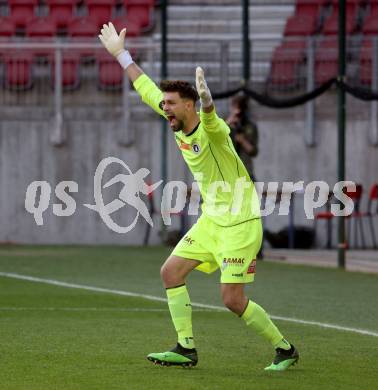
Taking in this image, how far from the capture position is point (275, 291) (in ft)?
50.6

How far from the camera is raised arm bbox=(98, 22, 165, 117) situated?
31.9ft

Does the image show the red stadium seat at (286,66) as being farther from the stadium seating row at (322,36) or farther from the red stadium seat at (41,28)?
the red stadium seat at (41,28)

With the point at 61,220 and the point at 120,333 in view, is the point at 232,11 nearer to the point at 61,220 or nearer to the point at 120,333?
the point at 61,220

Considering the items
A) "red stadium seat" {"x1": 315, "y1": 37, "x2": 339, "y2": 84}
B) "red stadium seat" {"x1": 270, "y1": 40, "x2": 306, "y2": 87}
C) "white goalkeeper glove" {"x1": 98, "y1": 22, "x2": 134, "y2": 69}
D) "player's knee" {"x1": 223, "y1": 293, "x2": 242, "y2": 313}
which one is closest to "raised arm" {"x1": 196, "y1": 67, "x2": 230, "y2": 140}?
"player's knee" {"x1": 223, "y1": 293, "x2": 242, "y2": 313}

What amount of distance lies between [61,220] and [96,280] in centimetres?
699

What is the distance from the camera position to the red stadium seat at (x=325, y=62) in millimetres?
23062

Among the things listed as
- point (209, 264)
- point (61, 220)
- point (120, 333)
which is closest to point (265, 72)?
point (61, 220)

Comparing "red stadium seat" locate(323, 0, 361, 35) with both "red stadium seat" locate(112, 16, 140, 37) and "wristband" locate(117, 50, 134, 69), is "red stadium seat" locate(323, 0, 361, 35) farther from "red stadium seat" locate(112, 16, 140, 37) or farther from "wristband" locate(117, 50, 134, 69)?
"wristband" locate(117, 50, 134, 69)

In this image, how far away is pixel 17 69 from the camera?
928 inches

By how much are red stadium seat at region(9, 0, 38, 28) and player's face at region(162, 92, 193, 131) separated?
16741 millimetres

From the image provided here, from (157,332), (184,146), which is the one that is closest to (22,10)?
(157,332)

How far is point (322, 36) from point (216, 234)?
634 inches

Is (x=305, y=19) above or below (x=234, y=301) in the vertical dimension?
above

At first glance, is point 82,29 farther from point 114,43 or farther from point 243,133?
point 114,43
